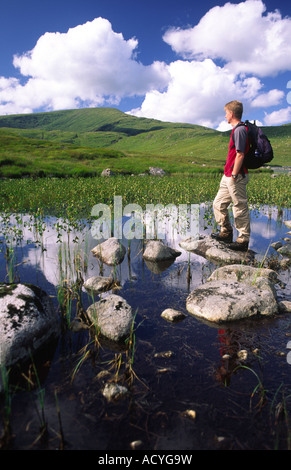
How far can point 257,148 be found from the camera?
7289 millimetres

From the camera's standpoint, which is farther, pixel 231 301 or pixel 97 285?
pixel 97 285

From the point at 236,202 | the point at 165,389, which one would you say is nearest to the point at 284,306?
the point at 165,389

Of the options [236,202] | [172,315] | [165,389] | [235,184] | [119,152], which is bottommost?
[165,389]

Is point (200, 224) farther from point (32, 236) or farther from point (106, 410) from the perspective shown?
point (106, 410)

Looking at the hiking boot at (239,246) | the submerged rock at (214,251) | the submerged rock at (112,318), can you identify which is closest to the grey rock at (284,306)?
the submerged rock at (214,251)

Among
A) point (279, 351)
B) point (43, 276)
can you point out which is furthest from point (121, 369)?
point (43, 276)

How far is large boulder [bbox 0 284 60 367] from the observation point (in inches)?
148

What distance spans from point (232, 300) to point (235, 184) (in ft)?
12.4

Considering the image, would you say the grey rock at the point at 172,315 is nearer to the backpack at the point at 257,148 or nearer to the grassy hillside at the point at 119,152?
the backpack at the point at 257,148

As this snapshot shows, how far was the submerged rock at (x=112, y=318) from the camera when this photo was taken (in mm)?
4596

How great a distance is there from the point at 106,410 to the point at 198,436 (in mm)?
1032

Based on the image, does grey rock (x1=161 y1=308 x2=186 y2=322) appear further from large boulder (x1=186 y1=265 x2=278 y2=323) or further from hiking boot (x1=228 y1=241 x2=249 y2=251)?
hiking boot (x1=228 y1=241 x2=249 y2=251)

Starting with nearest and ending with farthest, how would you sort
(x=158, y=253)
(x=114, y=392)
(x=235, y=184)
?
(x=114, y=392), (x=235, y=184), (x=158, y=253)

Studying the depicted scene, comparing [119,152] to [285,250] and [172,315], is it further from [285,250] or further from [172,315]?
[172,315]
